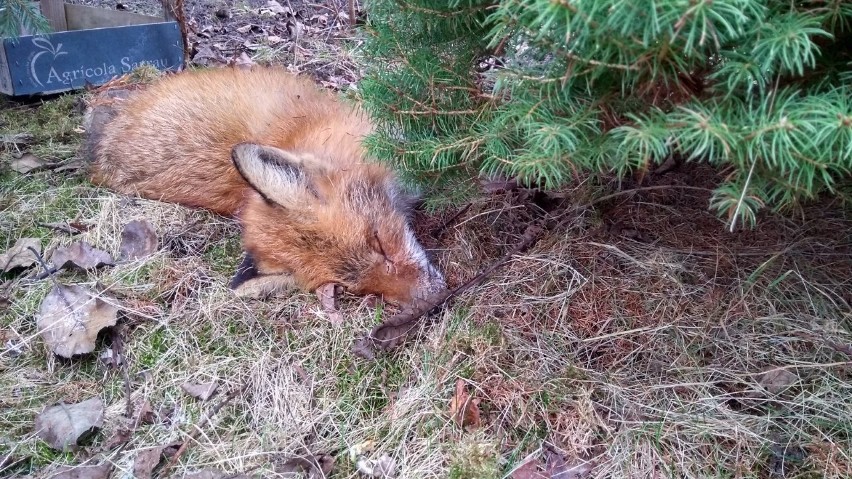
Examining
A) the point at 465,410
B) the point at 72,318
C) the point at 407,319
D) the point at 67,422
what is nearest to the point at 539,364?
the point at 465,410

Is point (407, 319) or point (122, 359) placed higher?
point (407, 319)

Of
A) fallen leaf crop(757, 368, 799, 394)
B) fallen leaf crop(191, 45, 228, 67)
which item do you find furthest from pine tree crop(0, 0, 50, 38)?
fallen leaf crop(757, 368, 799, 394)

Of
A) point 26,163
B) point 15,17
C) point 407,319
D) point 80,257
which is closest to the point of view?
point 407,319

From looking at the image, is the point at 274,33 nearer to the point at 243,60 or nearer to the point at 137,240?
the point at 243,60

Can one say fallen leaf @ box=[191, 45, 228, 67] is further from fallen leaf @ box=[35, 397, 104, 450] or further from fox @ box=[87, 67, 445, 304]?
fallen leaf @ box=[35, 397, 104, 450]

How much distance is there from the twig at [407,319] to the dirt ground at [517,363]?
47mm

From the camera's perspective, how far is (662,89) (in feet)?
5.82

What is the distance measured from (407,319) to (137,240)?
1873 millimetres

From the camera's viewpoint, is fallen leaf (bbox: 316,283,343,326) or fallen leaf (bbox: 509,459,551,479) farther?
fallen leaf (bbox: 316,283,343,326)

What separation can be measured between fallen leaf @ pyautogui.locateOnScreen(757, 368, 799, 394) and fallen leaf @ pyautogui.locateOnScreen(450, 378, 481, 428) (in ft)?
3.67

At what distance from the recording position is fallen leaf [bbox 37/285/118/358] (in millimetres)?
2982

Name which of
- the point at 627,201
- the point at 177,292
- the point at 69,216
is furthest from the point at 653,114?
the point at 69,216

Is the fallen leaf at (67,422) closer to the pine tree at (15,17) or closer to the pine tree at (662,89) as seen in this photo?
the pine tree at (662,89)

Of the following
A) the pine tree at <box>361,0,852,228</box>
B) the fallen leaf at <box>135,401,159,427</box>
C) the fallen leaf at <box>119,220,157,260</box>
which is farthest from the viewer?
the fallen leaf at <box>119,220,157,260</box>
